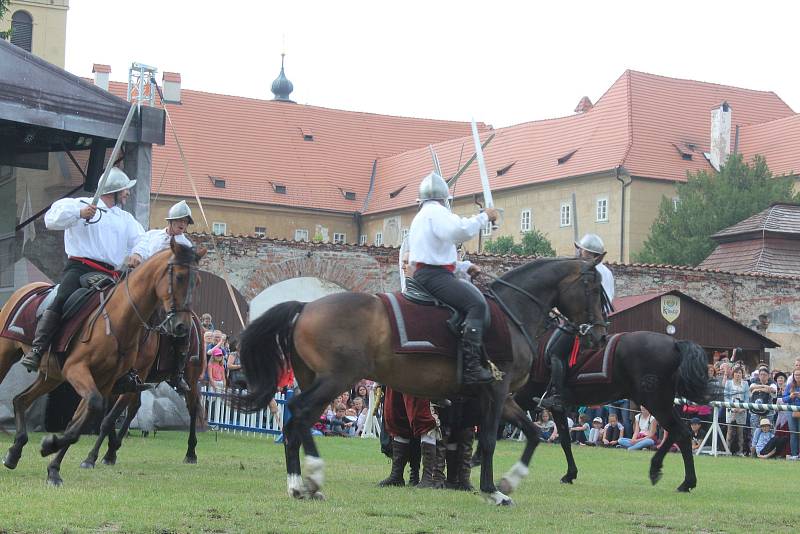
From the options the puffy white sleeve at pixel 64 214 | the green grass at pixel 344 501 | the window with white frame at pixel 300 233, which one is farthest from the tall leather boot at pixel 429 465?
the window with white frame at pixel 300 233

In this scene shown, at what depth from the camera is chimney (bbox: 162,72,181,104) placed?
6438 cm

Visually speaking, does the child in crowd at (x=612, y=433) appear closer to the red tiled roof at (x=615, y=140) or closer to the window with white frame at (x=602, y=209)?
the red tiled roof at (x=615, y=140)

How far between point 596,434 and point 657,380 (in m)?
8.25

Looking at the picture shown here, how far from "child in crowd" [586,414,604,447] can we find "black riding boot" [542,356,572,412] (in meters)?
7.70

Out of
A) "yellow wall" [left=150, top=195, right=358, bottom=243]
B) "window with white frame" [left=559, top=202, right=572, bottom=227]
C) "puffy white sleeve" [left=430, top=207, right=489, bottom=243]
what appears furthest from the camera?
"yellow wall" [left=150, top=195, right=358, bottom=243]

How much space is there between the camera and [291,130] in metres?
74.4

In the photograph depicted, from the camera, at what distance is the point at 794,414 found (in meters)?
19.7

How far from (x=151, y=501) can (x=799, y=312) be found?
1273 inches

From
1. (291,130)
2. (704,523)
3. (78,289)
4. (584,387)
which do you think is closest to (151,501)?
(78,289)

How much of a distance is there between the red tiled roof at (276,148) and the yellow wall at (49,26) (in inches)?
317

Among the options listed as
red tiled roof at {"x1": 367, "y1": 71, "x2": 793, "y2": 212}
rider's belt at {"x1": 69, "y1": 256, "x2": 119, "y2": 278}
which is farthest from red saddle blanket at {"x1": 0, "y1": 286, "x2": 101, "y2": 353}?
red tiled roof at {"x1": 367, "y1": 71, "x2": 793, "y2": 212}

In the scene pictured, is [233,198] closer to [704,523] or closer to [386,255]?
[386,255]

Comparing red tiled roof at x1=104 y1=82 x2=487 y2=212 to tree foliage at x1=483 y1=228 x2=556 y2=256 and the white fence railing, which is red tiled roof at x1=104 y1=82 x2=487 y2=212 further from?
the white fence railing

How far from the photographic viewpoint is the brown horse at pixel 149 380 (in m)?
12.1
